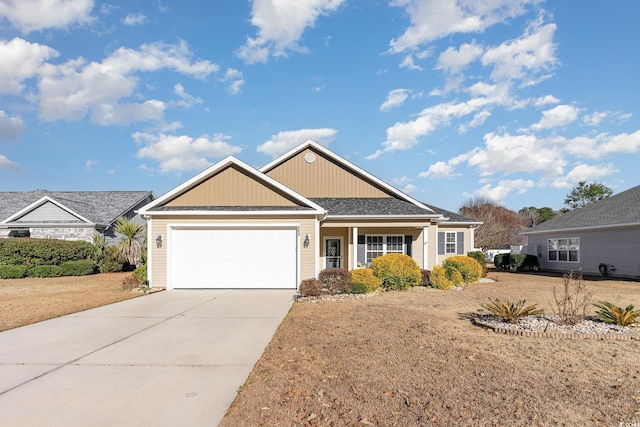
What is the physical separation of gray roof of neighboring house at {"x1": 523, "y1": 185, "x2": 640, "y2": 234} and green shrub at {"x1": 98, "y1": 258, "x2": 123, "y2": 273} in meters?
27.2

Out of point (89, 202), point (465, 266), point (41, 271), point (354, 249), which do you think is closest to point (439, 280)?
point (465, 266)

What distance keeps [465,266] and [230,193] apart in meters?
9.95

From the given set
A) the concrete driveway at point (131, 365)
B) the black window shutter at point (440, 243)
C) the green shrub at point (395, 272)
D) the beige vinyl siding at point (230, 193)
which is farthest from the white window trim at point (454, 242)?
the concrete driveway at point (131, 365)

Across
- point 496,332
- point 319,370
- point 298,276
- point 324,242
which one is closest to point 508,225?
point 324,242

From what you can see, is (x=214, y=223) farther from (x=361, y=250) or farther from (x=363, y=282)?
(x=361, y=250)

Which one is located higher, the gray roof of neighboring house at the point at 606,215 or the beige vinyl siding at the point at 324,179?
the beige vinyl siding at the point at 324,179

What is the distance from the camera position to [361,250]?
17.5 meters

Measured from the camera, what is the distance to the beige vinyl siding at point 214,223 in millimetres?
13391

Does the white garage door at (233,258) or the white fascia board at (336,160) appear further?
the white fascia board at (336,160)

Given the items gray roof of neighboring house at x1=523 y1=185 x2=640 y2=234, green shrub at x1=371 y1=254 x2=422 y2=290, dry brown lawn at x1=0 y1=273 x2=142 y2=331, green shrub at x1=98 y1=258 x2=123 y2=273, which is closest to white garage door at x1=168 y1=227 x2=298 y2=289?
dry brown lawn at x1=0 y1=273 x2=142 y2=331

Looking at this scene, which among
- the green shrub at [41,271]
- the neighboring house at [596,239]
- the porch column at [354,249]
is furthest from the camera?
the green shrub at [41,271]

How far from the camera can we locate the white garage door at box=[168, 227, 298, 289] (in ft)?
44.2

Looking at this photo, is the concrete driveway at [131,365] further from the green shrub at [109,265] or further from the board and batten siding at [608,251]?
the board and batten siding at [608,251]

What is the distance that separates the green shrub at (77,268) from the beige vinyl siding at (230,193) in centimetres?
1000
